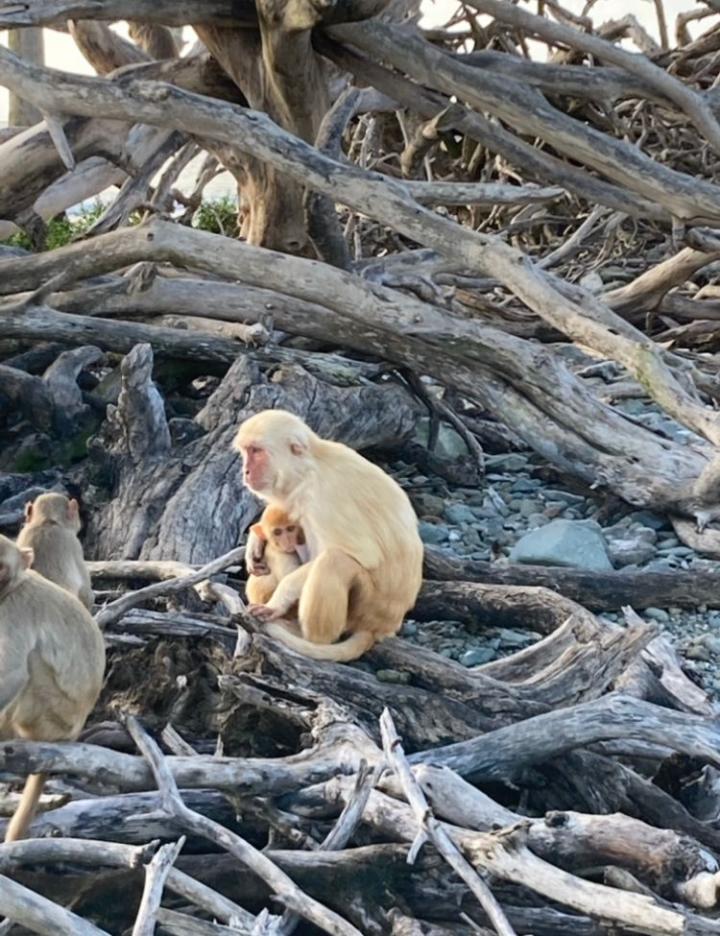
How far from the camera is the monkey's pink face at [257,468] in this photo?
450cm

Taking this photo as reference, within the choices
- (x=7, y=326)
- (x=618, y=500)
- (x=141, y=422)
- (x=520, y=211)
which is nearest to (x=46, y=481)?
(x=141, y=422)

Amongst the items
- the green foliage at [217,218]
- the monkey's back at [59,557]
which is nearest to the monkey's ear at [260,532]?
the monkey's back at [59,557]

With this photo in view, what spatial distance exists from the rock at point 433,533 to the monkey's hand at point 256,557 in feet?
6.68

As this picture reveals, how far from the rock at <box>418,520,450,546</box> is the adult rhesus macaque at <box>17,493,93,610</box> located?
→ 2461mm

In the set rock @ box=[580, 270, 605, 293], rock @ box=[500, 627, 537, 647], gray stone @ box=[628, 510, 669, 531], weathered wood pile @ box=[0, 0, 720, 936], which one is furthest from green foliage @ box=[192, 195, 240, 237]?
rock @ box=[500, 627, 537, 647]

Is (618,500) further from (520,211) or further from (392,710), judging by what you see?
(520,211)

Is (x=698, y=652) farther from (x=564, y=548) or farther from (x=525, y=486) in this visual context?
(x=525, y=486)

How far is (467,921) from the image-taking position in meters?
3.32

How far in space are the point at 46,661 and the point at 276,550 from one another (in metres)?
1.16

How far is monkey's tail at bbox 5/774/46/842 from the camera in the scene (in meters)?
3.49

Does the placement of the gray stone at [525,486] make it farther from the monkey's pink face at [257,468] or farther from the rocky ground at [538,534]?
the monkey's pink face at [257,468]

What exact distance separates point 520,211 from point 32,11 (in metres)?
6.19

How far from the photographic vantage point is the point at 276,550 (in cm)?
471

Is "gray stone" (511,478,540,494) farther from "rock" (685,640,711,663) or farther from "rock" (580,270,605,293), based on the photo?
"rock" (580,270,605,293)
